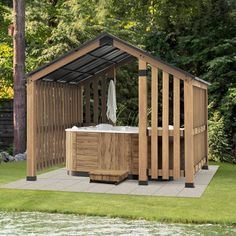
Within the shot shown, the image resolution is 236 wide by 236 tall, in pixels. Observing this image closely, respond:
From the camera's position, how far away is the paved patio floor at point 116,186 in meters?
9.11

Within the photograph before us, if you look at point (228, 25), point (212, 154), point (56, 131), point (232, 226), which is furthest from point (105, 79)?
point (232, 226)

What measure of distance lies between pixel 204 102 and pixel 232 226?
6.52 metres

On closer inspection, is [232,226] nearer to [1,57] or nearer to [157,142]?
[157,142]

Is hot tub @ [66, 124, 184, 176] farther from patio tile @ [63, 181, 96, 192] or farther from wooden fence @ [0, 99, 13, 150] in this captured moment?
wooden fence @ [0, 99, 13, 150]

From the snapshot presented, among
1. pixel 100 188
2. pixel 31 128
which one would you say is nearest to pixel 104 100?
pixel 31 128

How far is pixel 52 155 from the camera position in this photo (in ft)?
40.3

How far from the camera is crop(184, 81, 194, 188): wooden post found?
9.65 m

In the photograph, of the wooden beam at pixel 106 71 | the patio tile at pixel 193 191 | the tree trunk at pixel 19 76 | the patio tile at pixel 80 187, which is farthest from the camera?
the tree trunk at pixel 19 76

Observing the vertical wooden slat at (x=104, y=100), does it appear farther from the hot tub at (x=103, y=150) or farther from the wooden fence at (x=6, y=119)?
the wooden fence at (x=6, y=119)

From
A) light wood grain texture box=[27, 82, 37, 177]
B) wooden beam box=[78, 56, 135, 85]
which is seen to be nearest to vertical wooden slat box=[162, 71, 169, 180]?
light wood grain texture box=[27, 82, 37, 177]

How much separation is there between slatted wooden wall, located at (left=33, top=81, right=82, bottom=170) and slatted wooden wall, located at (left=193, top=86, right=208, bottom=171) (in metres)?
3.39

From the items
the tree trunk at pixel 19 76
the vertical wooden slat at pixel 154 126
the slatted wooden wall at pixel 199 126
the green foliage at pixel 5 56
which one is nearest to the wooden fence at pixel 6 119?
the green foliage at pixel 5 56

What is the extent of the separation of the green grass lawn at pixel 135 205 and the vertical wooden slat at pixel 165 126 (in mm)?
994

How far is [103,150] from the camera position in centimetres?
1080
